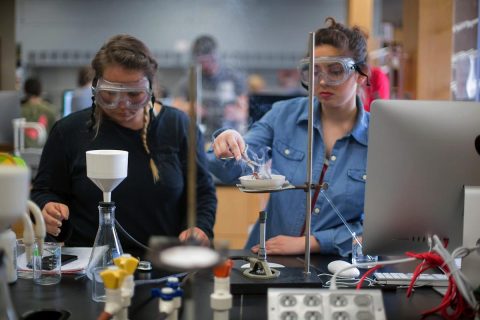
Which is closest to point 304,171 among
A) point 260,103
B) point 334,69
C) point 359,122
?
point 359,122

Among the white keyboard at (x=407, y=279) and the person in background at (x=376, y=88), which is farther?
the person in background at (x=376, y=88)

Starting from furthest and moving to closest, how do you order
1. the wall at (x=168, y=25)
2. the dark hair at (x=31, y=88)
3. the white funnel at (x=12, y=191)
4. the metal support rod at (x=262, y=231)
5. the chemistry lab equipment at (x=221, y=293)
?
the wall at (x=168, y=25) < the dark hair at (x=31, y=88) < the metal support rod at (x=262, y=231) < the chemistry lab equipment at (x=221, y=293) < the white funnel at (x=12, y=191)

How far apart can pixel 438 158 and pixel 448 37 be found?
2.24m

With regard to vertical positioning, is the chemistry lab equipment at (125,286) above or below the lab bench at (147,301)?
above

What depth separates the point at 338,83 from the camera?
188 cm

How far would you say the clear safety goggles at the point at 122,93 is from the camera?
1864 millimetres

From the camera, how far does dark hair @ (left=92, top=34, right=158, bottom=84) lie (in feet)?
6.29

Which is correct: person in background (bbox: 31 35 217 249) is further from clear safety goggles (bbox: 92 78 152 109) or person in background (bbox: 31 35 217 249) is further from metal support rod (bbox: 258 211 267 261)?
metal support rod (bbox: 258 211 267 261)

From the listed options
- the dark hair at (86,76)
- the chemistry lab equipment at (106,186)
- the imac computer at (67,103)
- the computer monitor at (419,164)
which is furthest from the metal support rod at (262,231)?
the imac computer at (67,103)

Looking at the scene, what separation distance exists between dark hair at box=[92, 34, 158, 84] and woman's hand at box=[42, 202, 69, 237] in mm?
479

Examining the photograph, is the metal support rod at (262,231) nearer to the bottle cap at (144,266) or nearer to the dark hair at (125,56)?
the bottle cap at (144,266)

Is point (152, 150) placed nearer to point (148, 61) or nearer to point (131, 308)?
point (148, 61)

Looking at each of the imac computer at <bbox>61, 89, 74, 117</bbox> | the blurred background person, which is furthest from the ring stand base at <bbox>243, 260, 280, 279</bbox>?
the blurred background person

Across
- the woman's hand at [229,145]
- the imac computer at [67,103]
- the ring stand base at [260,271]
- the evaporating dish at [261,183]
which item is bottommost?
the ring stand base at [260,271]
